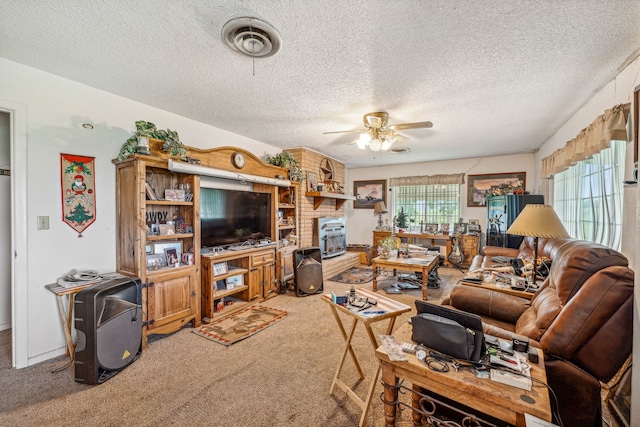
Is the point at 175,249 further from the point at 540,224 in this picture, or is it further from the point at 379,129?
the point at 540,224

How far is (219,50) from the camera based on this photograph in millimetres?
1941

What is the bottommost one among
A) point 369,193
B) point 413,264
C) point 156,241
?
point 413,264

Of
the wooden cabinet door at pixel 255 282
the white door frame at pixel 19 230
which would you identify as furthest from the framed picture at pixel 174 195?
the wooden cabinet door at pixel 255 282

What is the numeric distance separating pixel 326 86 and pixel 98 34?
1.71 m

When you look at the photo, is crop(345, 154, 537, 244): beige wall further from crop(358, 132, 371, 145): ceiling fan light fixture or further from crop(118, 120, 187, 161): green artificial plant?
crop(118, 120, 187, 161): green artificial plant

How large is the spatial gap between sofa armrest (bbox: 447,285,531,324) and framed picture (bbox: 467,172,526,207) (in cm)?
400

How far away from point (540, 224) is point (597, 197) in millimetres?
1372

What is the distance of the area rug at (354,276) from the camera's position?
480 cm

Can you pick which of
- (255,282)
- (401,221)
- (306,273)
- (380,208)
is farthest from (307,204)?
(401,221)

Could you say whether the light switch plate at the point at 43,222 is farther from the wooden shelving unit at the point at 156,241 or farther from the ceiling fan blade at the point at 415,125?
the ceiling fan blade at the point at 415,125

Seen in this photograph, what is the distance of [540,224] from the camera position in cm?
212

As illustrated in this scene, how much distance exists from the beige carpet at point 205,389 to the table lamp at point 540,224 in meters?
1.63

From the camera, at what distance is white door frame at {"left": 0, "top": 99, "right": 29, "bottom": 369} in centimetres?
218

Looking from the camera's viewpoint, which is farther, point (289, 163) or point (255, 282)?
point (289, 163)
